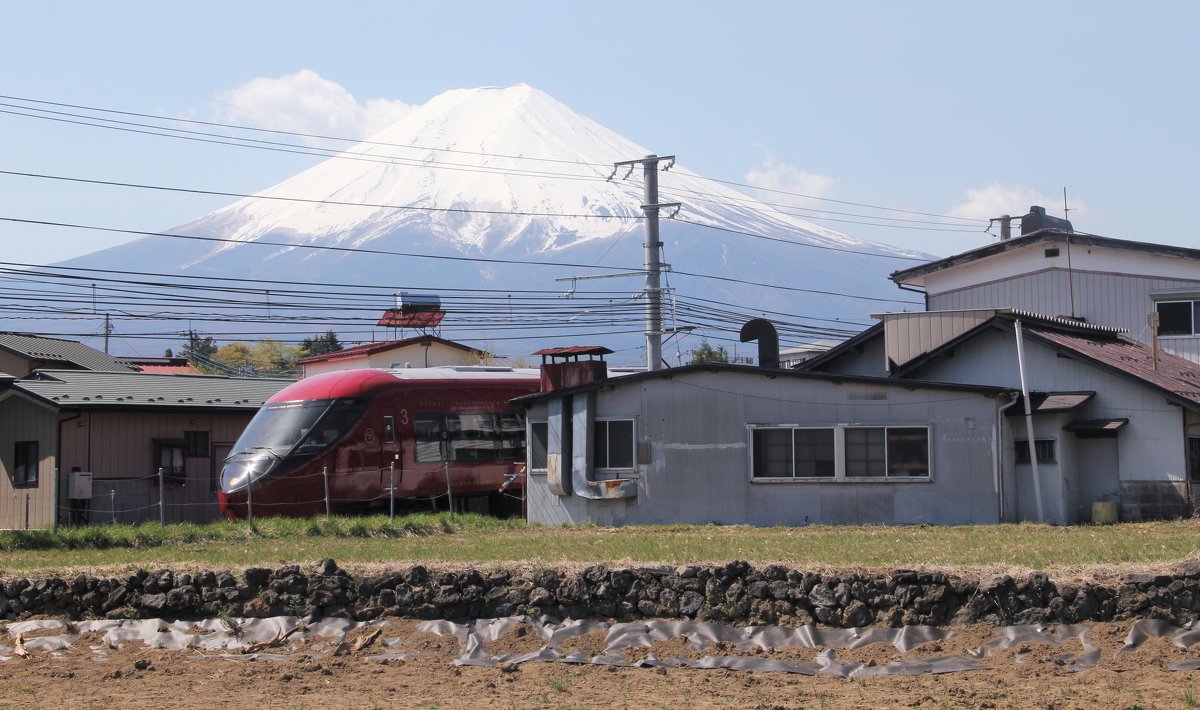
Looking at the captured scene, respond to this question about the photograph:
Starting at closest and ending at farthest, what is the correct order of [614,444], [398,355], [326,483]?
[326,483]
[614,444]
[398,355]

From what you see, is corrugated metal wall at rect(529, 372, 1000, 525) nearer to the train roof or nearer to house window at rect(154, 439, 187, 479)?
the train roof

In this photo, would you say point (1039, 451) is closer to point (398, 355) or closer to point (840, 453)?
point (840, 453)

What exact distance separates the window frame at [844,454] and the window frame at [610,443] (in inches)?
90.2

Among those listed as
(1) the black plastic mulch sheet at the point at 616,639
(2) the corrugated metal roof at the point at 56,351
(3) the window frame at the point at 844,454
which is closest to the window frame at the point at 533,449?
(3) the window frame at the point at 844,454

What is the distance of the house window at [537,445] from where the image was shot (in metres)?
27.8

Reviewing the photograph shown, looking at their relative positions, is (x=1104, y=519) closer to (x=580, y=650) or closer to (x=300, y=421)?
(x=580, y=650)

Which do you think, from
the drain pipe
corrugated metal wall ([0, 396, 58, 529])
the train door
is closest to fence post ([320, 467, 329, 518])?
the train door

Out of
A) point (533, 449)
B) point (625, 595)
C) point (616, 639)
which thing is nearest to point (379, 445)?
point (533, 449)

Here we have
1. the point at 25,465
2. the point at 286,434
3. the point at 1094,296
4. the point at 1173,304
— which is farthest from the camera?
the point at 1094,296

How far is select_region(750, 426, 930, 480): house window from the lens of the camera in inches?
952

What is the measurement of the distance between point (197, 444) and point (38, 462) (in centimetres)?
362

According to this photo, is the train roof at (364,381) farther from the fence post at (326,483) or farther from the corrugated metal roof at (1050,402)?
the corrugated metal roof at (1050,402)

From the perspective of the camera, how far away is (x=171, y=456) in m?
31.0

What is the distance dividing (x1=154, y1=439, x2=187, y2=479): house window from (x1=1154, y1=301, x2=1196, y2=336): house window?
23.7 meters
